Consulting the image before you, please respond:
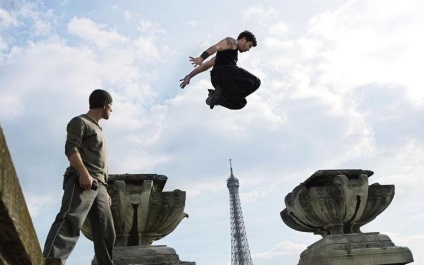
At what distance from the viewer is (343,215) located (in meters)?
7.81

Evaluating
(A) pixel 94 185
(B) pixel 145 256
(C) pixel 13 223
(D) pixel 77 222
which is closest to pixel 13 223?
(C) pixel 13 223

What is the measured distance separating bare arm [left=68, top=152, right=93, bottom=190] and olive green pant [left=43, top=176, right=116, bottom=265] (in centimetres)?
10

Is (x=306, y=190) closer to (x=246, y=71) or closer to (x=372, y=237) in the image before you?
(x=372, y=237)

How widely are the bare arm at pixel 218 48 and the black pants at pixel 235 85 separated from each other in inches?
12.4

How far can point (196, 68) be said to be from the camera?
25.7 feet

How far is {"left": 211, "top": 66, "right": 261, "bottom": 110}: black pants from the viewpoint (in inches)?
304

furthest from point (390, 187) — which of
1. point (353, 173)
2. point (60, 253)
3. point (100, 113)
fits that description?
point (60, 253)

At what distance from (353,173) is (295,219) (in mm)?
1179

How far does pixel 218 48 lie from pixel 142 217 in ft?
9.06

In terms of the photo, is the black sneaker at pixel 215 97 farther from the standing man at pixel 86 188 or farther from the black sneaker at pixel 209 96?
the standing man at pixel 86 188

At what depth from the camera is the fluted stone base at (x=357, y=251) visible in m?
7.48

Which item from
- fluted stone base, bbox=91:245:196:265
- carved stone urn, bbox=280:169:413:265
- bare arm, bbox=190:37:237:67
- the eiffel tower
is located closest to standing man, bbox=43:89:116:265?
fluted stone base, bbox=91:245:196:265

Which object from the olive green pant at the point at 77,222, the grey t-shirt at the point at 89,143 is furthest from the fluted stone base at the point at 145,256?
the grey t-shirt at the point at 89,143

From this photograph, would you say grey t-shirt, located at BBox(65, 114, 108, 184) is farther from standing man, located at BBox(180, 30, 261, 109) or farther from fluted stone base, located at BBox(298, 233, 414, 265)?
fluted stone base, located at BBox(298, 233, 414, 265)
